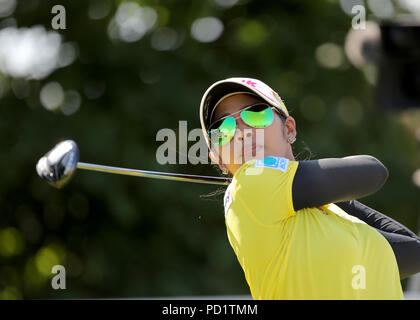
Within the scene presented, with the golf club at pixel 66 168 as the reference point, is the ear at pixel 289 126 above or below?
above

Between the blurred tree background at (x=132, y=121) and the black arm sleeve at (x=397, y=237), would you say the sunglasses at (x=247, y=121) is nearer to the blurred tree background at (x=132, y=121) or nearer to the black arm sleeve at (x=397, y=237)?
the black arm sleeve at (x=397, y=237)

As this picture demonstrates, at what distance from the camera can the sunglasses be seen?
1.81 meters

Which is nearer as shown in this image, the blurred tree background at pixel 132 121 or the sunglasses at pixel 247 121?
the sunglasses at pixel 247 121

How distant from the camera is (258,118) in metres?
1.82

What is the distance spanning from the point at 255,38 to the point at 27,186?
293cm

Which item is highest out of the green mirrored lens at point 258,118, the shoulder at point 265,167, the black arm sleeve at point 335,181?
the green mirrored lens at point 258,118

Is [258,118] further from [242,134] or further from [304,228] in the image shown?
[304,228]

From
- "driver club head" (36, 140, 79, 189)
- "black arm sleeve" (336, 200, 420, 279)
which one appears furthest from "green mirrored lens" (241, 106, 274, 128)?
"driver club head" (36, 140, 79, 189)

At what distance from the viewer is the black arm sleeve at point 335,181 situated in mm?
1605

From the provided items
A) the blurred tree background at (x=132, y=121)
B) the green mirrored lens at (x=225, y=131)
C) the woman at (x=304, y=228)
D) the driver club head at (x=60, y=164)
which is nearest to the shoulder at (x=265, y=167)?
the woman at (x=304, y=228)

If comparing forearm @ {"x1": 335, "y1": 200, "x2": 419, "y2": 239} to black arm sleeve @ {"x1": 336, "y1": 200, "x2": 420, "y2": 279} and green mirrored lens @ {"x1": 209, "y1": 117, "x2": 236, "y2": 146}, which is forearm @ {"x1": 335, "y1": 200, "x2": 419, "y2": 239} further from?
green mirrored lens @ {"x1": 209, "y1": 117, "x2": 236, "y2": 146}

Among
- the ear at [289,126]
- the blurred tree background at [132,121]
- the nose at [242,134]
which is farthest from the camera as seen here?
the blurred tree background at [132,121]

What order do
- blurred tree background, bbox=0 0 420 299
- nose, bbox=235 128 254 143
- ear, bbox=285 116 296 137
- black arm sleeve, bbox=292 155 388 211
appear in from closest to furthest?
black arm sleeve, bbox=292 155 388 211, nose, bbox=235 128 254 143, ear, bbox=285 116 296 137, blurred tree background, bbox=0 0 420 299

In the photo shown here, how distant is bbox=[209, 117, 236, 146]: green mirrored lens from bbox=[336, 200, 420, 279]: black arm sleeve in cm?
40
